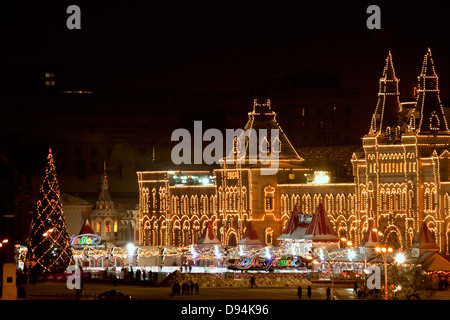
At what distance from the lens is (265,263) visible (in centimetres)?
12044

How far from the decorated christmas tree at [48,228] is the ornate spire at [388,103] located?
103 ft

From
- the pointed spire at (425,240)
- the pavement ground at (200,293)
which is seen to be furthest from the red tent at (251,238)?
the pavement ground at (200,293)

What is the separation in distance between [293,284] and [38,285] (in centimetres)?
1834

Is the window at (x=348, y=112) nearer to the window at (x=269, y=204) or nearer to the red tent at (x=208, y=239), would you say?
the window at (x=269, y=204)

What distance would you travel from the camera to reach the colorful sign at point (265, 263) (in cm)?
11950

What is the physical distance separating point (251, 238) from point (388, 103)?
1657 cm

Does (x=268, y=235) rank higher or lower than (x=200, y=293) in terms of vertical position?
higher

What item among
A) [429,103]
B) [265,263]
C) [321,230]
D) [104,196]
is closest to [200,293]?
[265,263]

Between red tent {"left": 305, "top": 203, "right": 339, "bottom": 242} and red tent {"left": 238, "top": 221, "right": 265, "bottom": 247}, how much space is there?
9.38 m

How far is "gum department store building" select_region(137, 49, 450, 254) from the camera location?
130 m

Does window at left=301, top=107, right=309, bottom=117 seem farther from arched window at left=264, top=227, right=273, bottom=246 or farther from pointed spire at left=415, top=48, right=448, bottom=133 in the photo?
pointed spire at left=415, top=48, right=448, bottom=133

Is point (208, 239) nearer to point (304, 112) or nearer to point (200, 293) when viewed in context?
point (200, 293)

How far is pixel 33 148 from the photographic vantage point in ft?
644
